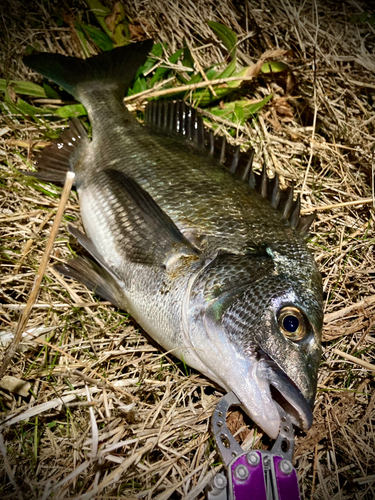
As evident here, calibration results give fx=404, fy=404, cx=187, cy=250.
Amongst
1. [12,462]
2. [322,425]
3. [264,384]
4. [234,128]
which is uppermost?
[234,128]

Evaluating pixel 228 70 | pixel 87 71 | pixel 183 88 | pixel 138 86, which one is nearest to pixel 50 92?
pixel 87 71

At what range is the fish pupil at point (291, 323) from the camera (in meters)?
1.86

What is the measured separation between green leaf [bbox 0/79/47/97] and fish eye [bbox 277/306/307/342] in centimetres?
271

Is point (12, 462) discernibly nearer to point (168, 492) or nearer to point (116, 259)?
point (168, 492)

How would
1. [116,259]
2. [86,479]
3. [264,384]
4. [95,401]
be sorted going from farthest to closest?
[116,259] < [95,401] < [86,479] < [264,384]

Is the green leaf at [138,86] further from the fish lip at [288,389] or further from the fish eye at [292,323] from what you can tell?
the fish lip at [288,389]

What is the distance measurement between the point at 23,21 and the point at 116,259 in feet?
8.26

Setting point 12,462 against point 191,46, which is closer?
point 12,462

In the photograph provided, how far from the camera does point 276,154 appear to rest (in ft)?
11.3

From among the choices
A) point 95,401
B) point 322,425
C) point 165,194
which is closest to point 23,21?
point 165,194

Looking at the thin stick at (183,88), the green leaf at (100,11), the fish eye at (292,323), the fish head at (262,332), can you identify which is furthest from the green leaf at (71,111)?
the fish eye at (292,323)

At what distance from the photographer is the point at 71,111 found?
3.26m

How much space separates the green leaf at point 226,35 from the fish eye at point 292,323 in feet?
8.40

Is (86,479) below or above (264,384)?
below
